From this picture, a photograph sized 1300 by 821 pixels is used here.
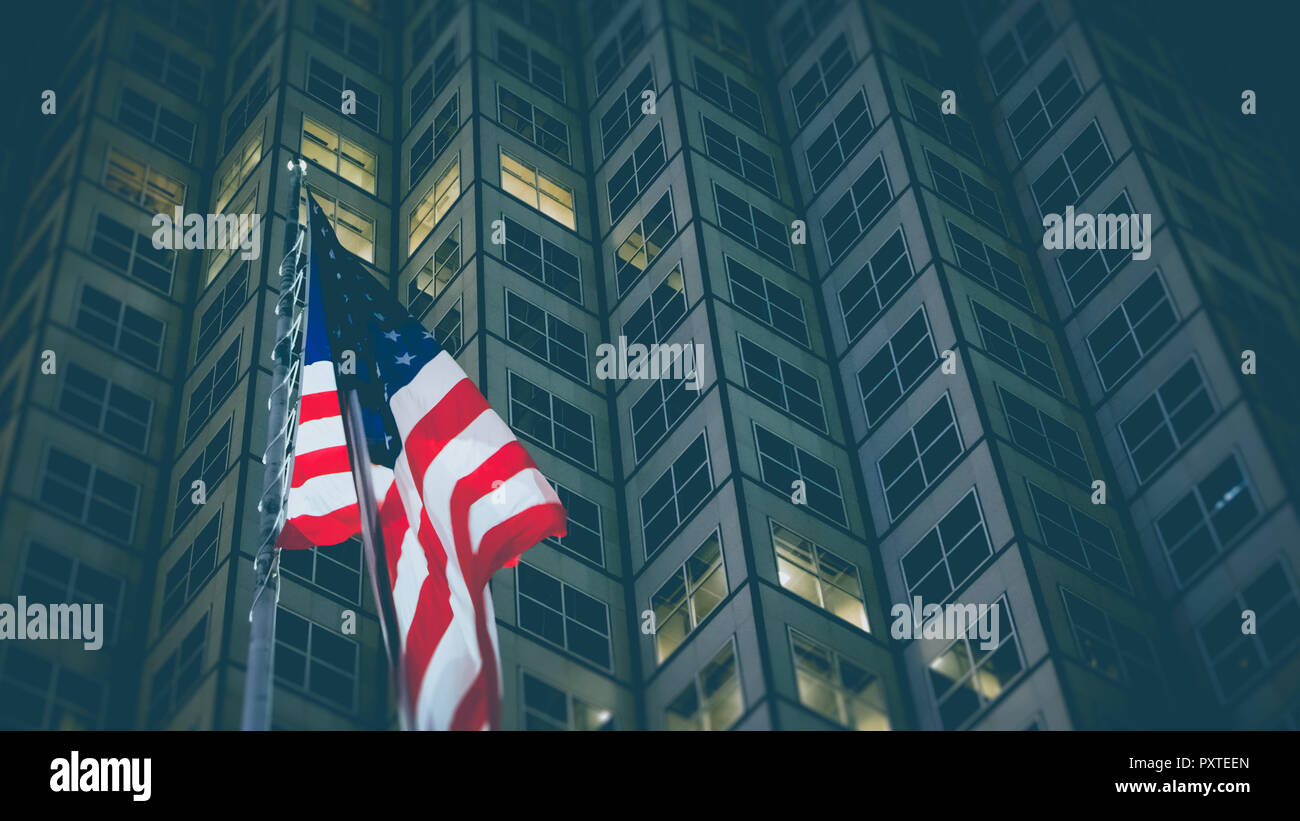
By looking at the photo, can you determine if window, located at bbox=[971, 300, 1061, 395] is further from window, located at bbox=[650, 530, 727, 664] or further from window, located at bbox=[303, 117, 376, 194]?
window, located at bbox=[303, 117, 376, 194]

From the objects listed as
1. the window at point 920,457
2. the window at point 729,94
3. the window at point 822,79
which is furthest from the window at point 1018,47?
the window at point 920,457

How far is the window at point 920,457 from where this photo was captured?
48.0 meters

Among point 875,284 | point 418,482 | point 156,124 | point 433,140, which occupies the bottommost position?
point 418,482

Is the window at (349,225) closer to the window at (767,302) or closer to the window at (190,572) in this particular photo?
the window at (767,302)

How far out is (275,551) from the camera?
29.0 meters

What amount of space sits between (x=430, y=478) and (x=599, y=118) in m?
36.3

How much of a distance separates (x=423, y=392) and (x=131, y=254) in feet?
92.7

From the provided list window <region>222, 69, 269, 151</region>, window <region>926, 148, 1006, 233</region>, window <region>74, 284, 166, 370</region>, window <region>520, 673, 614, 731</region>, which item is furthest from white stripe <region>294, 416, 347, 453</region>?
window <region>222, 69, 269, 151</region>

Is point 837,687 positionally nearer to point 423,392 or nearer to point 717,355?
point 717,355

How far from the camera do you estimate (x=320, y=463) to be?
31.4m

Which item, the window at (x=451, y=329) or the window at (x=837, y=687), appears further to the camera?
the window at (x=451, y=329)

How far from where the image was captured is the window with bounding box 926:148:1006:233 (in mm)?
57688

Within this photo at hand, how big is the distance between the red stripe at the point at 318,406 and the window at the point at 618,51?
123ft

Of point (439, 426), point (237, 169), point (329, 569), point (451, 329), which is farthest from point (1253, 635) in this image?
point (237, 169)
